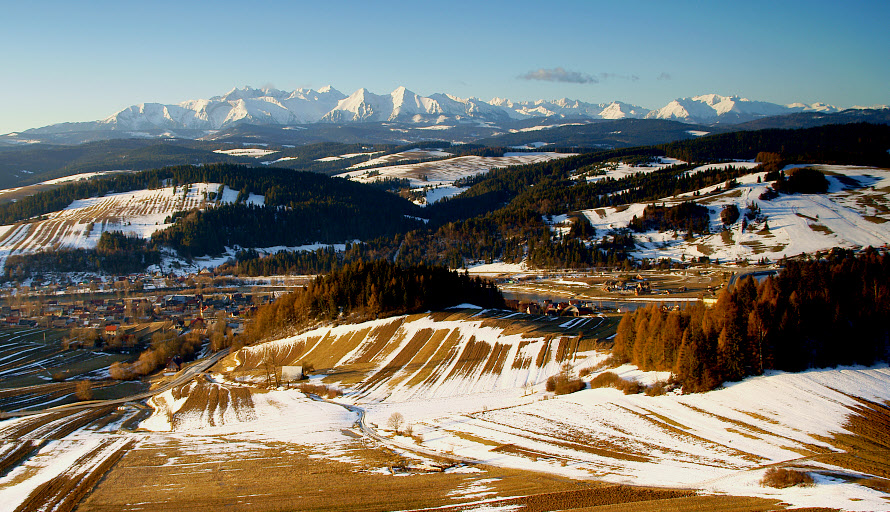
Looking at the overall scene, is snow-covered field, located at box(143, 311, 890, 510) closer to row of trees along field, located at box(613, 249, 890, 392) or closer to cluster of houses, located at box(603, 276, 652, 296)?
row of trees along field, located at box(613, 249, 890, 392)

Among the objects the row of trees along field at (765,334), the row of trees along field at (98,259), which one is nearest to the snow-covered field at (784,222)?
the row of trees along field at (765,334)

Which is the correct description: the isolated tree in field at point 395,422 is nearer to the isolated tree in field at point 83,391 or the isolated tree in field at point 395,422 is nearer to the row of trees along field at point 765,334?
the row of trees along field at point 765,334

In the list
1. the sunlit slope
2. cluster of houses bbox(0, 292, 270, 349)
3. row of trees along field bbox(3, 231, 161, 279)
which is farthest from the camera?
row of trees along field bbox(3, 231, 161, 279)

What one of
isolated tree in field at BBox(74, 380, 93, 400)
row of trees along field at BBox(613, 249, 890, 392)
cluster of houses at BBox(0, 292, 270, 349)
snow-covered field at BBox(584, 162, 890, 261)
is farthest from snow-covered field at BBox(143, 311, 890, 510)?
snow-covered field at BBox(584, 162, 890, 261)

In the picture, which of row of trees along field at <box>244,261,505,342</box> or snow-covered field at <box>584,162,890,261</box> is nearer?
row of trees along field at <box>244,261,505,342</box>

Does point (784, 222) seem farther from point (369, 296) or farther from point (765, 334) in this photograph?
point (765, 334)

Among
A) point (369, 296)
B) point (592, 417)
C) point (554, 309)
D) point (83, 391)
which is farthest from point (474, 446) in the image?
point (554, 309)
